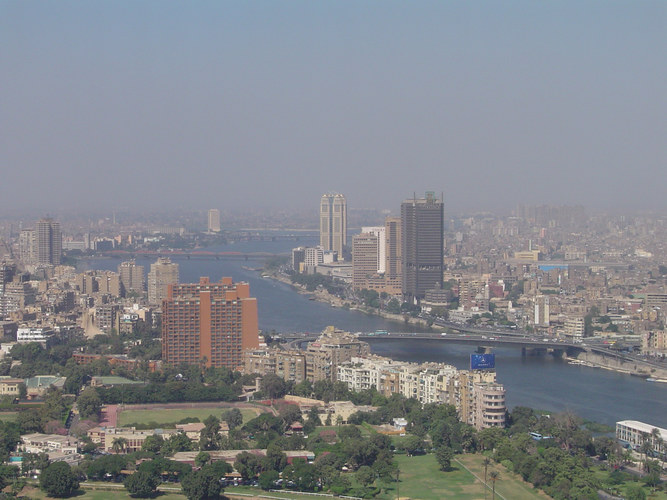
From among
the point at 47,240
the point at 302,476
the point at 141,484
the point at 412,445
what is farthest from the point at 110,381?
the point at 47,240

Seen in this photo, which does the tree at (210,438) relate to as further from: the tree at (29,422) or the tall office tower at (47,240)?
the tall office tower at (47,240)

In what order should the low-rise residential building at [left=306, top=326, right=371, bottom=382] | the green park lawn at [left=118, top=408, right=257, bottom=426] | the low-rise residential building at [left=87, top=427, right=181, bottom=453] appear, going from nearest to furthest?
1. the low-rise residential building at [left=87, top=427, right=181, bottom=453]
2. the green park lawn at [left=118, top=408, right=257, bottom=426]
3. the low-rise residential building at [left=306, top=326, right=371, bottom=382]

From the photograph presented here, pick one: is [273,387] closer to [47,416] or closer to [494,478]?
[47,416]

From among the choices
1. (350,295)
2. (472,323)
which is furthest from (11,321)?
(350,295)

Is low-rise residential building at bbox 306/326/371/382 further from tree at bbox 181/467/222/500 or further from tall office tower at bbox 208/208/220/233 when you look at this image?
tall office tower at bbox 208/208/220/233

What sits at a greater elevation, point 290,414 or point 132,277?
point 132,277

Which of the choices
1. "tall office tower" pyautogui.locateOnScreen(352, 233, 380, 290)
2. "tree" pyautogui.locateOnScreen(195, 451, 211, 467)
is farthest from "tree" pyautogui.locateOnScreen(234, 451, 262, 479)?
"tall office tower" pyautogui.locateOnScreen(352, 233, 380, 290)

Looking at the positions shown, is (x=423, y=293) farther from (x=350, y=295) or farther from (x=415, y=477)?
(x=415, y=477)
